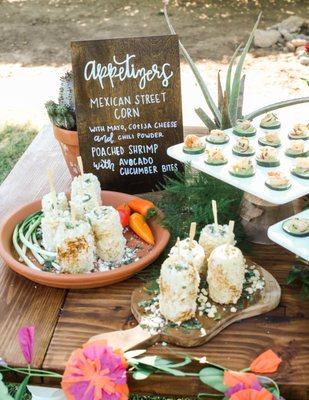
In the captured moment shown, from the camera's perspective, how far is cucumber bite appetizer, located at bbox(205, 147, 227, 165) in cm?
173

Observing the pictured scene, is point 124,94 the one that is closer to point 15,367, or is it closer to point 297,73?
point 15,367

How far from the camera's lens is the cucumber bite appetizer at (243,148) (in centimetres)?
179

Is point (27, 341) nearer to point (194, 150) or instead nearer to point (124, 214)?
point (124, 214)

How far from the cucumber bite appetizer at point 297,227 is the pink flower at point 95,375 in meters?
0.48

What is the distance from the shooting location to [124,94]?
6.53 feet

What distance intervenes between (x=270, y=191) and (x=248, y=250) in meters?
0.22

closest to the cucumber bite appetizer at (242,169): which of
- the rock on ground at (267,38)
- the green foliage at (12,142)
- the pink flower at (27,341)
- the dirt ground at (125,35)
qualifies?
the pink flower at (27,341)

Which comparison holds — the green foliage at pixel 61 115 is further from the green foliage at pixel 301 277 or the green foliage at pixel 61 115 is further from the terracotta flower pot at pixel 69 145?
the green foliage at pixel 301 277

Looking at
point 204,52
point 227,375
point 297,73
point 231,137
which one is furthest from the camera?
point 204,52

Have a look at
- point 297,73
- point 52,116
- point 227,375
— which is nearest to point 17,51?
point 297,73

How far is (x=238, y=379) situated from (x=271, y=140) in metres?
0.81

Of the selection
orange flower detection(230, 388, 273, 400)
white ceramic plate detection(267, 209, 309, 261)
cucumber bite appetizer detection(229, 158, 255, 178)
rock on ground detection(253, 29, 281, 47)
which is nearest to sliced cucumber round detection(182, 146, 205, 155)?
cucumber bite appetizer detection(229, 158, 255, 178)

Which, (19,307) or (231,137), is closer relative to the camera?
(19,307)

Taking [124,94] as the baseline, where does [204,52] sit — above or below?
below
